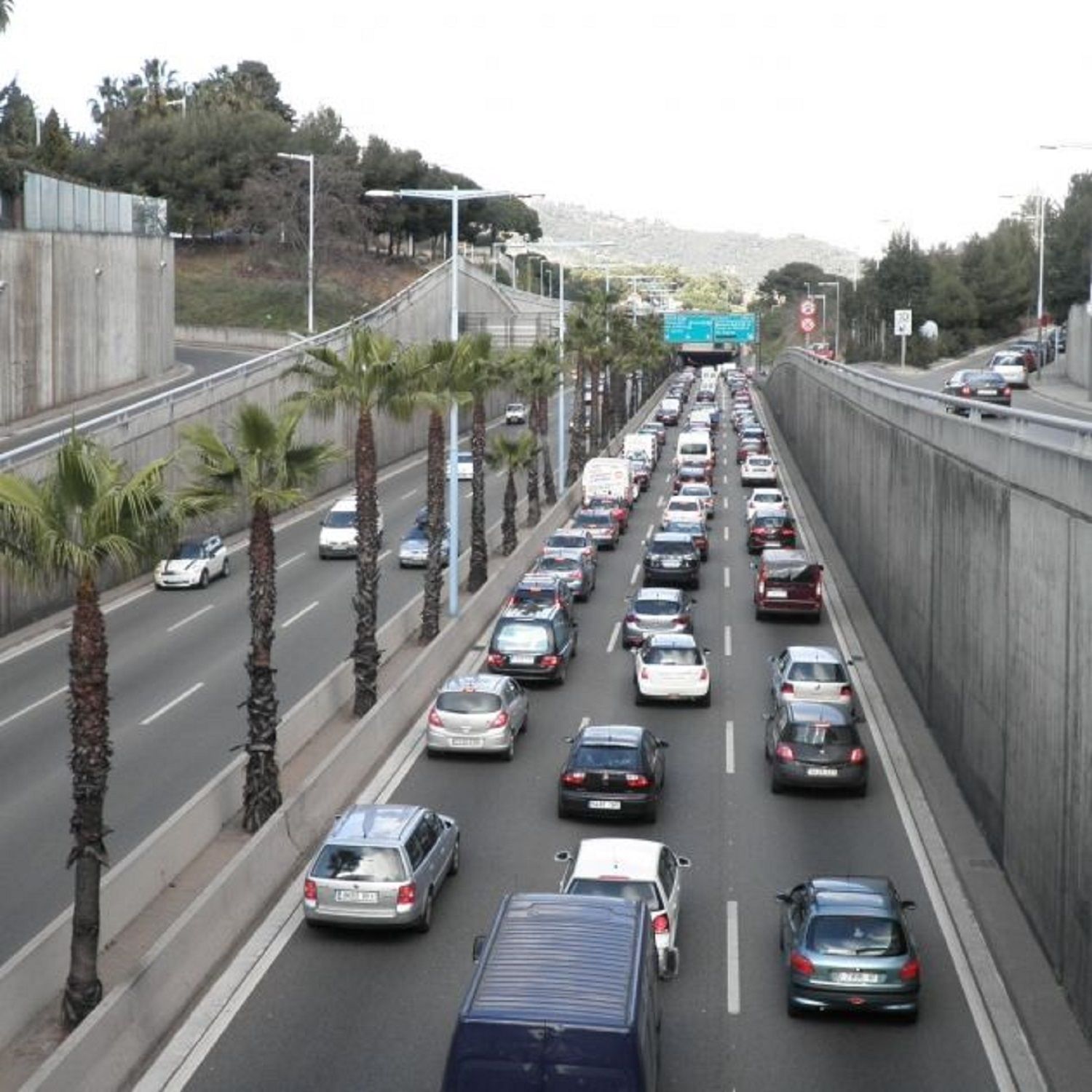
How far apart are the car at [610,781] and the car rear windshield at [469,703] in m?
3.39

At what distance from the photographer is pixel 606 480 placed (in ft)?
199

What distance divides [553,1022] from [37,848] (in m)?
12.8

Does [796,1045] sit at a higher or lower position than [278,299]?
lower

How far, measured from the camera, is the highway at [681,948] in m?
15.9

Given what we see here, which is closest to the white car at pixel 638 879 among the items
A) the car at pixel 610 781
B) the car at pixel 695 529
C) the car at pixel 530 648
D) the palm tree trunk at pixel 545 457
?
the car at pixel 610 781

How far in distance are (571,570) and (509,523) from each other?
6398mm

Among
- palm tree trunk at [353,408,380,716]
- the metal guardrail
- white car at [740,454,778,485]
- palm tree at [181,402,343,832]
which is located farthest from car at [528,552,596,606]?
white car at [740,454,778,485]

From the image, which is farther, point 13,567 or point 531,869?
point 531,869

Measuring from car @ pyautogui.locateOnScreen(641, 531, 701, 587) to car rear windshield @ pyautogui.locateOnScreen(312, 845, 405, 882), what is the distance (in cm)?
2608

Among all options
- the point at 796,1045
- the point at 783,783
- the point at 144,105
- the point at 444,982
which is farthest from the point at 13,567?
the point at 144,105

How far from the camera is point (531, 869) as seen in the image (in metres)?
22.2

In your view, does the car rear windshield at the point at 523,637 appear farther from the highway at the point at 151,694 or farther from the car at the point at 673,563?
the car at the point at 673,563

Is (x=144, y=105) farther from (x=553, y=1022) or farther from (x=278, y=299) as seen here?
(x=553, y=1022)

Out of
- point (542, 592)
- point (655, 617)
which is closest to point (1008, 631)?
point (655, 617)
